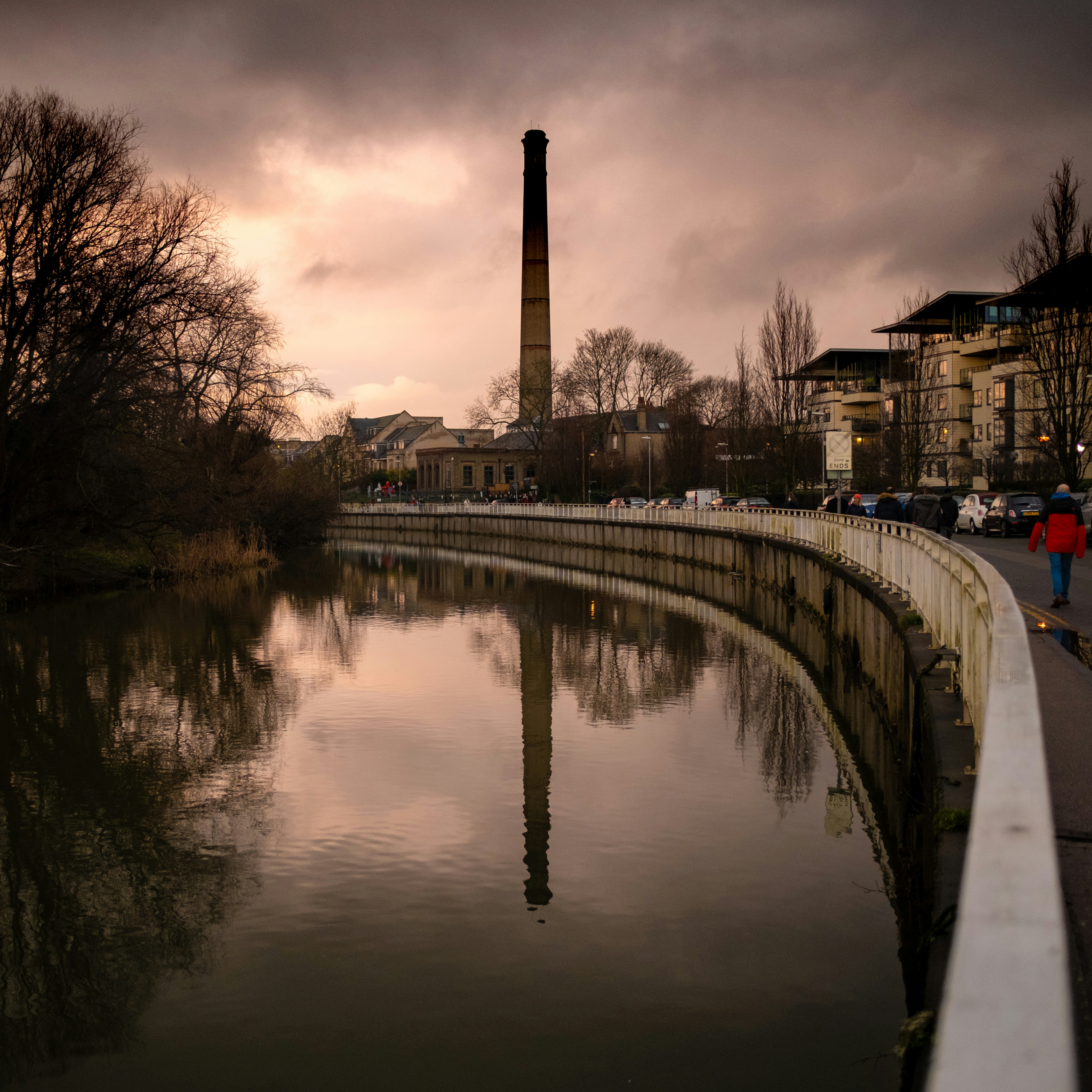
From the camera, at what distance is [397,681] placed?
1908cm

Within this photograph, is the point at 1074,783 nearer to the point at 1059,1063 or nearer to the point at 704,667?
the point at 1059,1063

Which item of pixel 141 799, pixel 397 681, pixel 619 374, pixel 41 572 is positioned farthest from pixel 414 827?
pixel 619 374

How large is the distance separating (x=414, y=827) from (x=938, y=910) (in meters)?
6.09

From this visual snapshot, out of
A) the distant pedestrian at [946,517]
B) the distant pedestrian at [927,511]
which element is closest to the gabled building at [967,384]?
the distant pedestrian at [946,517]

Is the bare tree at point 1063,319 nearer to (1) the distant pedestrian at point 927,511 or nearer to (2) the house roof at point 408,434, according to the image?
(1) the distant pedestrian at point 927,511

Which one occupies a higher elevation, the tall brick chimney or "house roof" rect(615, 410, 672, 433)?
the tall brick chimney

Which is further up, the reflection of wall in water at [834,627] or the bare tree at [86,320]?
the bare tree at [86,320]

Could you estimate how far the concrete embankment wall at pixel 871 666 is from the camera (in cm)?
677

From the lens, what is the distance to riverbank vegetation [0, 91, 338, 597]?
79.8ft

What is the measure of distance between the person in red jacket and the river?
3.81 meters

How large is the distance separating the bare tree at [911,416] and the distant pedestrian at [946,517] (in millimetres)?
21203

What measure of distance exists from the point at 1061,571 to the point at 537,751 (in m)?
7.91

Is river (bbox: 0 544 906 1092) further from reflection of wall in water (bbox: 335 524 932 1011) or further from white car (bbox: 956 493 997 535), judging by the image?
white car (bbox: 956 493 997 535)

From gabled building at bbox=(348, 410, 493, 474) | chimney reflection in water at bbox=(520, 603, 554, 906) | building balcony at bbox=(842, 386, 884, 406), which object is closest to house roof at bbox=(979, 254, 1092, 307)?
chimney reflection in water at bbox=(520, 603, 554, 906)
